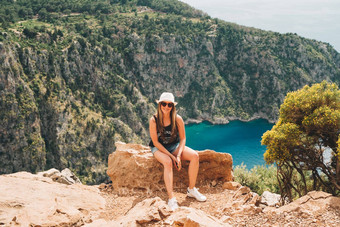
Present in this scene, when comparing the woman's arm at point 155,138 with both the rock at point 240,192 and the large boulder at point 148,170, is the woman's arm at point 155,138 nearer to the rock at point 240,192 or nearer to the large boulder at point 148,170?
the large boulder at point 148,170

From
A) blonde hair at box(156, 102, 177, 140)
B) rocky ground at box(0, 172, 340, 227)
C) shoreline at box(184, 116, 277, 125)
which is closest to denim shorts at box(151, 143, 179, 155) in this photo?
blonde hair at box(156, 102, 177, 140)

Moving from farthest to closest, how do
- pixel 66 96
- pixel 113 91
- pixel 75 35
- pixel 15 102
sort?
pixel 113 91 → pixel 75 35 → pixel 66 96 → pixel 15 102

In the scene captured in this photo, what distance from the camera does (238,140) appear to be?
3602 inches

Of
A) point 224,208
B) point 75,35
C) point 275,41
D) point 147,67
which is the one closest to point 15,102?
point 75,35

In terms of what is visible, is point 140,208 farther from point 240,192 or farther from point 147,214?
point 240,192

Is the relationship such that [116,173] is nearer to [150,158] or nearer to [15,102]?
[150,158]

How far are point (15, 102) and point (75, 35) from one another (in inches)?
1213

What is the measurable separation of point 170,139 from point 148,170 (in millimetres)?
1819

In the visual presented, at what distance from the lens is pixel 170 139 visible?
9.12 metres

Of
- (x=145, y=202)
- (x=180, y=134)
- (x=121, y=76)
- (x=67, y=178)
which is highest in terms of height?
(x=180, y=134)

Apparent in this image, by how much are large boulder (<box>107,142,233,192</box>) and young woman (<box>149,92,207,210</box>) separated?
1.25 m

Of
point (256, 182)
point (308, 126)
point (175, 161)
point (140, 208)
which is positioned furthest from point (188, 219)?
point (256, 182)

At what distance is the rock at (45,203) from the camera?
7202 millimetres

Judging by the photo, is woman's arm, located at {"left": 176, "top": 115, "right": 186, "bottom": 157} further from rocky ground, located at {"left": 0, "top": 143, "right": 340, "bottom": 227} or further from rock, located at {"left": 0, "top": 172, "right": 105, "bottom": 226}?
rock, located at {"left": 0, "top": 172, "right": 105, "bottom": 226}
